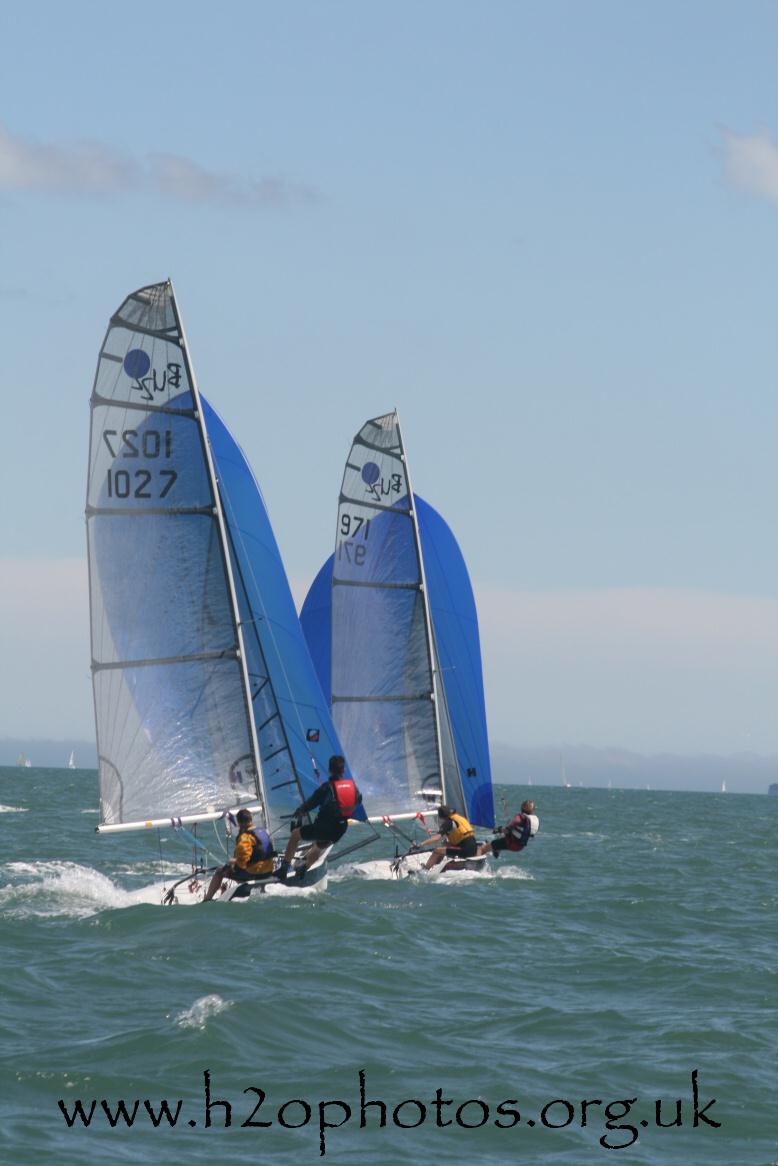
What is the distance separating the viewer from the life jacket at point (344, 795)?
78.1 feet

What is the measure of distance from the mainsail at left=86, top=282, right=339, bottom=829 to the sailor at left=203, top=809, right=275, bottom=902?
1.04 meters

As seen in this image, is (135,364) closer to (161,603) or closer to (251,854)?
(161,603)

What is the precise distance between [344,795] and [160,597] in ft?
12.8

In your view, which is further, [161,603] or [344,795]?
[344,795]

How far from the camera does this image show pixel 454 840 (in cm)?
2895

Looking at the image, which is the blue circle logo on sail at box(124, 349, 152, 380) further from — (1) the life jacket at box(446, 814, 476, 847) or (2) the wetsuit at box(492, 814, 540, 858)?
(2) the wetsuit at box(492, 814, 540, 858)

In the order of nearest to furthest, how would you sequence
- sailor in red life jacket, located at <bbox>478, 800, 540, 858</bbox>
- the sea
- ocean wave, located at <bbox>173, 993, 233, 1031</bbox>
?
the sea → ocean wave, located at <bbox>173, 993, 233, 1031</bbox> → sailor in red life jacket, located at <bbox>478, 800, 540, 858</bbox>

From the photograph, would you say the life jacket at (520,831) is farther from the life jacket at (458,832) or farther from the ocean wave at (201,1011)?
the ocean wave at (201,1011)

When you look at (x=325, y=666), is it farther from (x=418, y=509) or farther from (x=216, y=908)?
(x=216, y=908)

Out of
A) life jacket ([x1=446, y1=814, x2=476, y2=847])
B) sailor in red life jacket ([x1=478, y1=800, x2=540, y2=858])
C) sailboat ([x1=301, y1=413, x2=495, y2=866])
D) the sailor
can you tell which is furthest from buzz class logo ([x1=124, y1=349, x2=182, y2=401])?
sailor in red life jacket ([x1=478, y1=800, x2=540, y2=858])

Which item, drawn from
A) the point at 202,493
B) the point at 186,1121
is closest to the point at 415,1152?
the point at 186,1121

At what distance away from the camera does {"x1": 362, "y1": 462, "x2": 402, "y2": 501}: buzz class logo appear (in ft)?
103

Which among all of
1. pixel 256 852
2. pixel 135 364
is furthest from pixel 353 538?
pixel 256 852

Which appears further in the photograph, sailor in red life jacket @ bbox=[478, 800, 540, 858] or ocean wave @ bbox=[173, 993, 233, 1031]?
sailor in red life jacket @ bbox=[478, 800, 540, 858]
